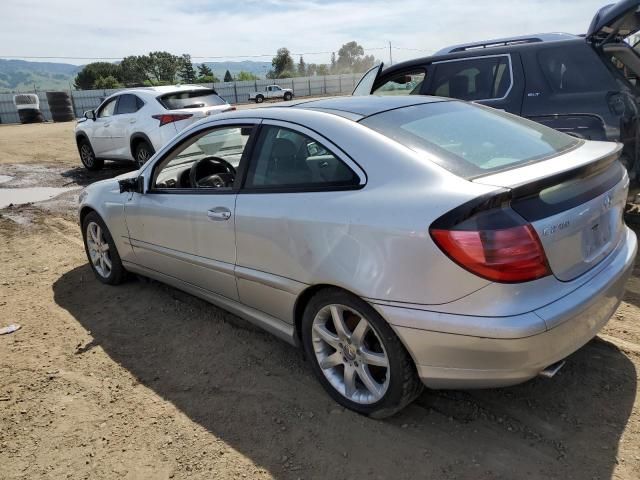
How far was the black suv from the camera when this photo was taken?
4770 millimetres

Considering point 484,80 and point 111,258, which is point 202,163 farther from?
point 484,80

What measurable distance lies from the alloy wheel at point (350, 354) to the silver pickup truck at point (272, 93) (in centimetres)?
5091

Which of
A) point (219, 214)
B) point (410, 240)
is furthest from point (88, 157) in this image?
point (410, 240)

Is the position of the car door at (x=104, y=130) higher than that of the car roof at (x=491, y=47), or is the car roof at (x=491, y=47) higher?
the car roof at (x=491, y=47)

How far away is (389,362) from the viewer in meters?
2.44

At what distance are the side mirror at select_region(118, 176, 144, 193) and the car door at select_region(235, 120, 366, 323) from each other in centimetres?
129

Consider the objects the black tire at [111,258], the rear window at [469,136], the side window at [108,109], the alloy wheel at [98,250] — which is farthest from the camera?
the side window at [108,109]

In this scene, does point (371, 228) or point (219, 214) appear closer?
point (371, 228)

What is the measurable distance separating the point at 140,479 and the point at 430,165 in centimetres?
199

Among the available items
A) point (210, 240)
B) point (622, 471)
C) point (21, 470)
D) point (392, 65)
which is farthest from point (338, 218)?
point (392, 65)

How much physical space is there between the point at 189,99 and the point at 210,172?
615 cm

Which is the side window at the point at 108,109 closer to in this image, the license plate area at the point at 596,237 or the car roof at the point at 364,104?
the car roof at the point at 364,104

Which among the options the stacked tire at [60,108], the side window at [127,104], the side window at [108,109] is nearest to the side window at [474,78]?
the side window at [127,104]

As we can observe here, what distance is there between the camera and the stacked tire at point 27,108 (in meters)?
32.1
